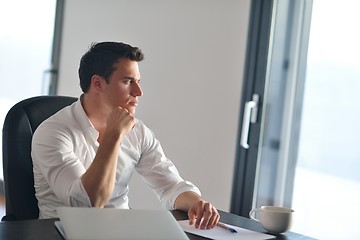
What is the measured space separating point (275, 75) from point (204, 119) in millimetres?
494

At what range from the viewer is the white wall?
11.2 ft

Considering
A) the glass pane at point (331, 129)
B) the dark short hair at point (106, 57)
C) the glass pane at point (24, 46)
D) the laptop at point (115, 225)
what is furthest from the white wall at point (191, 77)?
the laptop at point (115, 225)

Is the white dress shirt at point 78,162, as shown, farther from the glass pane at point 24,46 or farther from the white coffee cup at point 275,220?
the glass pane at point 24,46

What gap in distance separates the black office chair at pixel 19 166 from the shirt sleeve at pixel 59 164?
6cm

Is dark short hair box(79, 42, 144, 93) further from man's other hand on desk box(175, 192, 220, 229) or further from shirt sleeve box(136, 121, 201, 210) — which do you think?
man's other hand on desk box(175, 192, 220, 229)

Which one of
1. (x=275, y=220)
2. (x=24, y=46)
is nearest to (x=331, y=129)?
(x=275, y=220)

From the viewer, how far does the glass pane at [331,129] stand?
2986 millimetres

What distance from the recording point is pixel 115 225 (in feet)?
4.73

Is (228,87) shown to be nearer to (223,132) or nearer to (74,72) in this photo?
(223,132)

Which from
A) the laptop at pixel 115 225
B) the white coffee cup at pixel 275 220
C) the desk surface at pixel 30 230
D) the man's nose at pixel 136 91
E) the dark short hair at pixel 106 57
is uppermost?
the dark short hair at pixel 106 57

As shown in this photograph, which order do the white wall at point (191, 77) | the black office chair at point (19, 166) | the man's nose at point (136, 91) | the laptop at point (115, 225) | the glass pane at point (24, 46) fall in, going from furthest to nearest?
the glass pane at point (24, 46) < the white wall at point (191, 77) < the man's nose at point (136, 91) < the black office chair at point (19, 166) < the laptop at point (115, 225)

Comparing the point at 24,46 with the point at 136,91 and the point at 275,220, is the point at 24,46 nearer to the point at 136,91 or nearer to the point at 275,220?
the point at 136,91

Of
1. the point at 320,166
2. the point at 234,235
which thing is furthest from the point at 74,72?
the point at 234,235

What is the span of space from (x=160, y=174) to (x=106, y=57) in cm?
45
